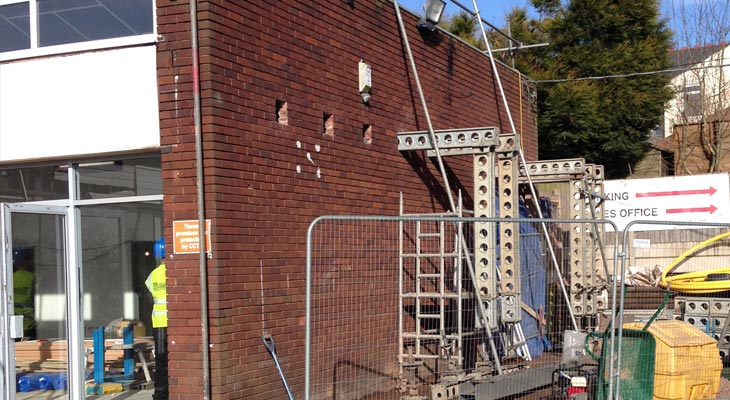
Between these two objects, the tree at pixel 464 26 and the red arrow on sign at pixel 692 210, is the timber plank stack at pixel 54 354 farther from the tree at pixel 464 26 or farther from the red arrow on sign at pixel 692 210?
the tree at pixel 464 26

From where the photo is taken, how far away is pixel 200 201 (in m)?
7.83

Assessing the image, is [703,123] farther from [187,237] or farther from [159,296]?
[187,237]

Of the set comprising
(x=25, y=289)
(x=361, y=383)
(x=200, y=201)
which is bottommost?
(x=361, y=383)

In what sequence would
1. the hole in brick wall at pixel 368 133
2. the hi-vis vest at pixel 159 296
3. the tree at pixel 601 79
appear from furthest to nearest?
the tree at pixel 601 79 < the hole in brick wall at pixel 368 133 < the hi-vis vest at pixel 159 296

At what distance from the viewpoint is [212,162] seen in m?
7.90

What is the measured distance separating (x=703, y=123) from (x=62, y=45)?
83.0ft

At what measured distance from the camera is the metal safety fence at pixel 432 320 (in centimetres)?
901

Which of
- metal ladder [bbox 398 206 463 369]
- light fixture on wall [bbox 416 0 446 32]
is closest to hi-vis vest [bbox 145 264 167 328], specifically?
metal ladder [bbox 398 206 463 369]

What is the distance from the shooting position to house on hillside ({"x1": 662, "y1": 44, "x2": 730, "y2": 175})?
28844 millimetres

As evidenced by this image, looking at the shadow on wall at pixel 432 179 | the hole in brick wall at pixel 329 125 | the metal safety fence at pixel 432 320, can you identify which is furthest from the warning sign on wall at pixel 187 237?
the shadow on wall at pixel 432 179

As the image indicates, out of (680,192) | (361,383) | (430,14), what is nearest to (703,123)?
(680,192)

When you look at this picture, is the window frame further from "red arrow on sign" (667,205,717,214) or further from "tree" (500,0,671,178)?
"tree" (500,0,671,178)

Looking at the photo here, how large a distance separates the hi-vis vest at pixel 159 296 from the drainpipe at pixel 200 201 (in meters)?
0.86

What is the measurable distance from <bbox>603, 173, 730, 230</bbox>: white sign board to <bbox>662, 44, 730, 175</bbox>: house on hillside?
8.72 metres
